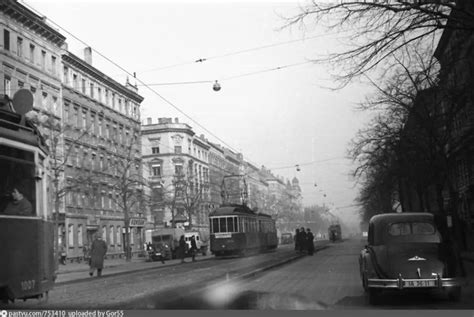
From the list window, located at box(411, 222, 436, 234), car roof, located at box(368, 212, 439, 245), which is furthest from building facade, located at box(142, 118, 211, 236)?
window, located at box(411, 222, 436, 234)

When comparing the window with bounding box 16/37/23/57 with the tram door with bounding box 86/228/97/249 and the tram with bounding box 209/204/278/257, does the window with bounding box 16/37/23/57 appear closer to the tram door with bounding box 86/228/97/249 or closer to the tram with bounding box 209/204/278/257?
the tram door with bounding box 86/228/97/249

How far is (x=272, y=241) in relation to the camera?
4025cm

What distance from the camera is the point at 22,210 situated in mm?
6961

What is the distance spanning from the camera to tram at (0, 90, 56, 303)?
6570 mm

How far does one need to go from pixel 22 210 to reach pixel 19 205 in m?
0.09

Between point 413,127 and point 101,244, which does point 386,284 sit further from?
point 413,127

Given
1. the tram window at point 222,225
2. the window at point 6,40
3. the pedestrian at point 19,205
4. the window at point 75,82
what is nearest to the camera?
the pedestrian at point 19,205

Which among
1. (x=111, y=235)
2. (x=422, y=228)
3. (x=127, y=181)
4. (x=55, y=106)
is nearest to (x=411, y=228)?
(x=422, y=228)

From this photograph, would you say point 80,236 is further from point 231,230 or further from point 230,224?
point 231,230

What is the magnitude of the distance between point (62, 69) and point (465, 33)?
30.6ft

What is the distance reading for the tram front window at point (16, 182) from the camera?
261 inches

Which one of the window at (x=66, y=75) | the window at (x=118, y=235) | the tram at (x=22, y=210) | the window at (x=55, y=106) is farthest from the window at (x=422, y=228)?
the window at (x=66, y=75)

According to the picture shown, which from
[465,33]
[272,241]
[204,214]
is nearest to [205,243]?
[272,241]

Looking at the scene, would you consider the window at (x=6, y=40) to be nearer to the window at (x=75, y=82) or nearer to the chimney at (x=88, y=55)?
the chimney at (x=88, y=55)
